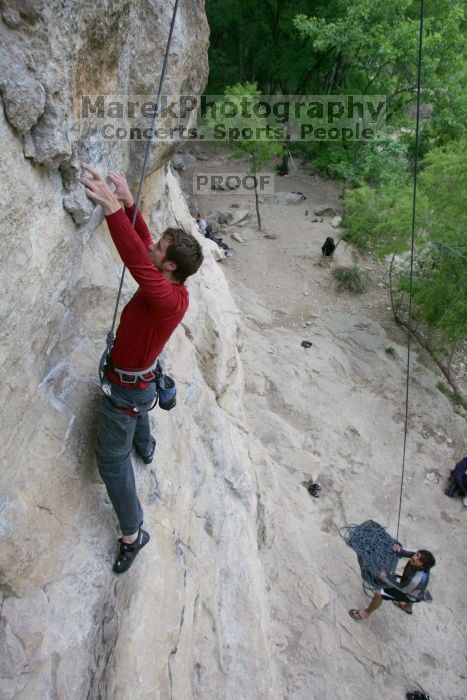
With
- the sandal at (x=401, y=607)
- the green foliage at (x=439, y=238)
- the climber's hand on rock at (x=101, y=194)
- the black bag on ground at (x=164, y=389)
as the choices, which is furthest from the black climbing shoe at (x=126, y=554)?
the green foliage at (x=439, y=238)

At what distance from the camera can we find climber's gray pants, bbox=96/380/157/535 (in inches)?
103

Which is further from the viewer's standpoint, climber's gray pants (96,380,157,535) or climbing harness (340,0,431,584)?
climbing harness (340,0,431,584)

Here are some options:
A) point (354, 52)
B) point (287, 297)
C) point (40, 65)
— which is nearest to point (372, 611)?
point (40, 65)

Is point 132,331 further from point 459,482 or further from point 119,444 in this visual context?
point 459,482

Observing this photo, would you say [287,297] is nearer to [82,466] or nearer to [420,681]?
[420,681]

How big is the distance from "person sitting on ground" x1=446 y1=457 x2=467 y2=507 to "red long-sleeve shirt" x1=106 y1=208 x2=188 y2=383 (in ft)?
22.7

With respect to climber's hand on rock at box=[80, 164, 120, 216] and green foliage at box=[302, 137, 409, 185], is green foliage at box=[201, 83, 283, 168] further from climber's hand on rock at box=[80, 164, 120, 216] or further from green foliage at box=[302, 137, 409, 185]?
climber's hand on rock at box=[80, 164, 120, 216]

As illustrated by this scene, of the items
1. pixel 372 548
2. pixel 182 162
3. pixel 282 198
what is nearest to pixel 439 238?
pixel 372 548

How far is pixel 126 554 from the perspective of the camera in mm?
2770

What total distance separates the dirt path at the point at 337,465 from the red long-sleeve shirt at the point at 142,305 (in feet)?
10.6

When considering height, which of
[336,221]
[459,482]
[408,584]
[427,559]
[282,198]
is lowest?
[459,482]

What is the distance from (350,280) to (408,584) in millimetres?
8876

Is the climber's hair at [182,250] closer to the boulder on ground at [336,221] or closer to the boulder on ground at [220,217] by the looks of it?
the boulder on ground at [220,217]

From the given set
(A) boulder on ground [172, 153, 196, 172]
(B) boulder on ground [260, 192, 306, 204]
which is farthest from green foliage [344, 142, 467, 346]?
(A) boulder on ground [172, 153, 196, 172]
